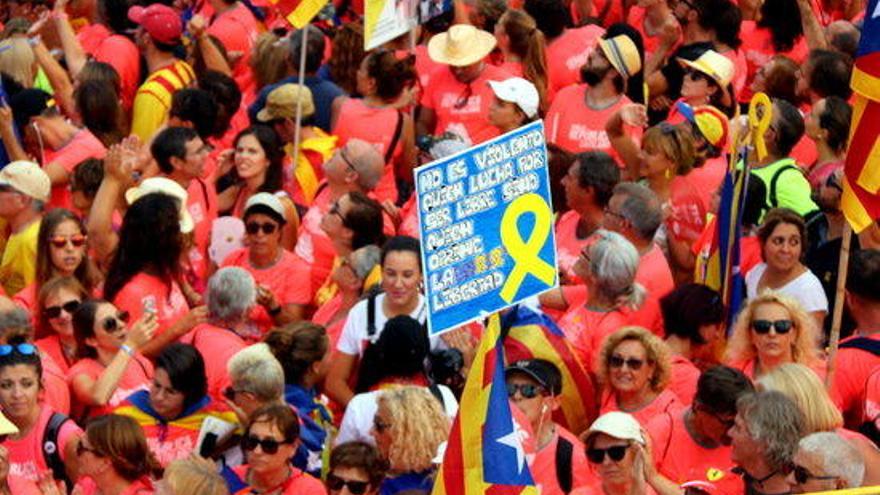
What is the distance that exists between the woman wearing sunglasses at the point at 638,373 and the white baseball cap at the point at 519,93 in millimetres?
3127

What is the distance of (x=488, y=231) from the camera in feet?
32.0

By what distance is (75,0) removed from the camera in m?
18.8

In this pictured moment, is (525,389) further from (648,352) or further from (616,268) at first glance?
(616,268)

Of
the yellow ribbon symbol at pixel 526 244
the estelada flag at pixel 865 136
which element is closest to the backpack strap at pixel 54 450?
the yellow ribbon symbol at pixel 526 244

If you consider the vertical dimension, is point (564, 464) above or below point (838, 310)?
below

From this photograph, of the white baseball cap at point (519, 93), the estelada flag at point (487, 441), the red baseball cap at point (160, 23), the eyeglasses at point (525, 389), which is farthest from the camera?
the red baseball cap at point (160, 23)

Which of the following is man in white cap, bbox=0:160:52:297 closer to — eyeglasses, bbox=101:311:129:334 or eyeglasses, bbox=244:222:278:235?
eyeglasses, bbox=244:222:278:235

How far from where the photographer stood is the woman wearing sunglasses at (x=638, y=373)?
1118 cm

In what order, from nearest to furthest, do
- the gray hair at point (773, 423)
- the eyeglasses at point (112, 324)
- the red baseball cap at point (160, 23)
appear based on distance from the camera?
the gray hair at point (773, 423) < the eyeglasses at point (112, 324) < the red baseball cap at point (160, 23)

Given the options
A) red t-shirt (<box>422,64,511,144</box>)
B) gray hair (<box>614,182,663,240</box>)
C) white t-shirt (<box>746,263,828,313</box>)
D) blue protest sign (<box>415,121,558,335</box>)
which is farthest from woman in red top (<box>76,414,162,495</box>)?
red t-shirt (<box>422,64,511,144</box>)

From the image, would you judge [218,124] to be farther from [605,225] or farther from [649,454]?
[649,454]

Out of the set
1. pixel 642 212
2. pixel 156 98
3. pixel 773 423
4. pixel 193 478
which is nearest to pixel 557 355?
pixel 642 212

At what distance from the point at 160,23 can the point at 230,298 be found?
14.1 ft

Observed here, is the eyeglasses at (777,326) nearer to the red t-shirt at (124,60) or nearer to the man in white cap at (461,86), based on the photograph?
the man in white cap at (461,86)
